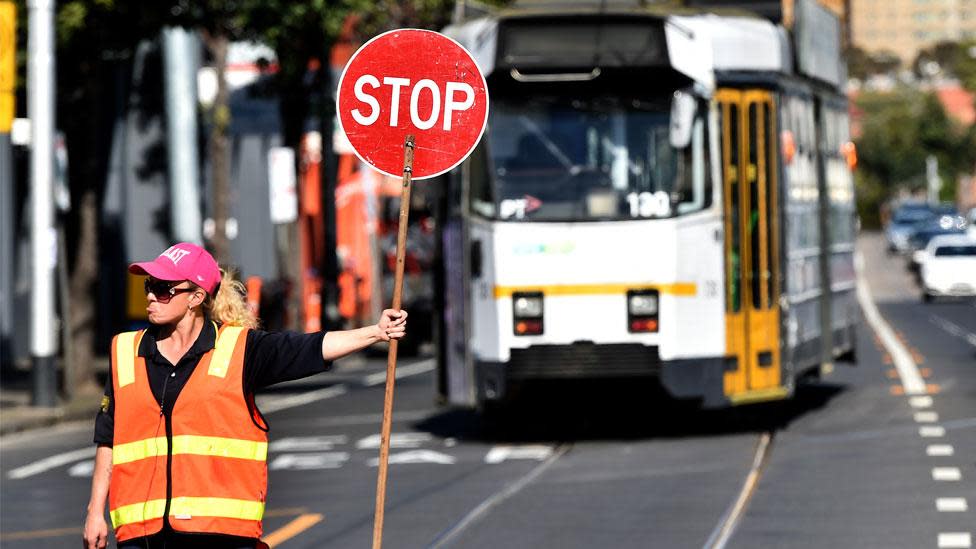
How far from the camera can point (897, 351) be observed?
31688 millimetres

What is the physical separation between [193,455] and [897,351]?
1009 inches

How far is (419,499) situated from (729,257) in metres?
4.31

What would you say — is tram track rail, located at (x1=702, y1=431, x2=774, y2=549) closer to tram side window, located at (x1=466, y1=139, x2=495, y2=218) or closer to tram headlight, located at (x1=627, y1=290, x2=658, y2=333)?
tram headlight, located at (x1=627, y1=290, x2=658, y2=333)

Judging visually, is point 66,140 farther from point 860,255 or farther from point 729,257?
point 860,255

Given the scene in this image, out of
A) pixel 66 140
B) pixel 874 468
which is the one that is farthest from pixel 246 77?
pixel 874 468

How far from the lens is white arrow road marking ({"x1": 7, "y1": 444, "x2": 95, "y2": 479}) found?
17.7 metres

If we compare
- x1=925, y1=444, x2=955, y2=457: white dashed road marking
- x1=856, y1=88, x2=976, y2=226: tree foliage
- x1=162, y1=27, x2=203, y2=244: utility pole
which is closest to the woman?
x1=925, y1=444, x2=955, y2=457: white dashed road marking

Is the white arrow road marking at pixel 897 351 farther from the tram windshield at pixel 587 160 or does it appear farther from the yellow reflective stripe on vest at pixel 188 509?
the yellow reflective stripe on vest at pixel 188 509

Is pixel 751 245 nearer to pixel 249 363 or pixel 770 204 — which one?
pixel 770 204

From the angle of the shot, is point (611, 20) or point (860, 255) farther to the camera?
point (860, 255)

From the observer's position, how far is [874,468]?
1593 centimetres

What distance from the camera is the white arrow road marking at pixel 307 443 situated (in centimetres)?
1897

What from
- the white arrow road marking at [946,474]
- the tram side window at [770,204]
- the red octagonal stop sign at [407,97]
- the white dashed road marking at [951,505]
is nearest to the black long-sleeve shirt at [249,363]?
the red octagonal stop sign at [407,97]

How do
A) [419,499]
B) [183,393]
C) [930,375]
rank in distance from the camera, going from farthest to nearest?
[930,375] < [419,499] < [183,393]
